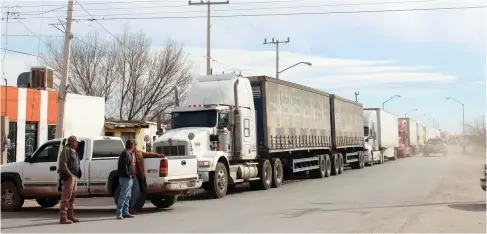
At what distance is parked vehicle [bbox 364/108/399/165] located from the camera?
3744 centimetres

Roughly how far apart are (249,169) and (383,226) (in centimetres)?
848

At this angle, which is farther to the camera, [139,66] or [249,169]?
[139,66]

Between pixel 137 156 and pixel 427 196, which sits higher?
pixel 137 156

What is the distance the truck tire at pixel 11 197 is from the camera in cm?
1262

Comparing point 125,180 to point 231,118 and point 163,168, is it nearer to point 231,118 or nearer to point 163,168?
point 163,168

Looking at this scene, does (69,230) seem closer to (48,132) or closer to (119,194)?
(119,194)

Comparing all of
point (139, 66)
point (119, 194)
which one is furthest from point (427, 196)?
point (139, 66)

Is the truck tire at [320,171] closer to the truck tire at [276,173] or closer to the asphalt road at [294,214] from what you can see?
the truck tire at [276,173]

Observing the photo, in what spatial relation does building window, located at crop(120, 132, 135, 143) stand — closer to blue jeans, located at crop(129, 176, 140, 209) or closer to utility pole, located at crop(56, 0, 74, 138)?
utility pole, located at crop(56, 0, 74, 138)

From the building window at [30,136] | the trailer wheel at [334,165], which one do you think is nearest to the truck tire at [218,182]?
the building window at [30,136]

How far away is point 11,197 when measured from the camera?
1270 cm

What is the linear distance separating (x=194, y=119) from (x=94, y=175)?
5140 millimetres

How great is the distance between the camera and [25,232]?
9250 mm

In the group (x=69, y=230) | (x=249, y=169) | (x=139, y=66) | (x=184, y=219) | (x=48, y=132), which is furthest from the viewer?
(x=139, y=66)
